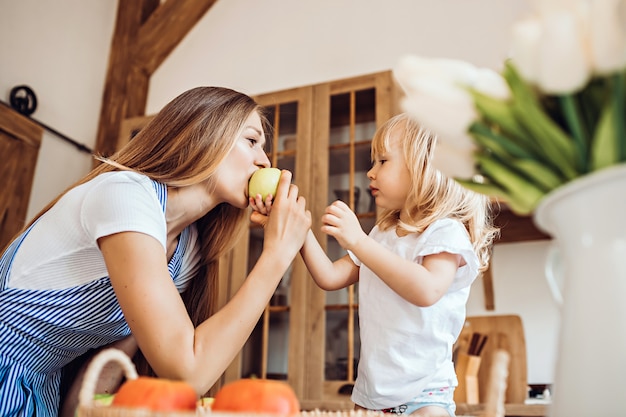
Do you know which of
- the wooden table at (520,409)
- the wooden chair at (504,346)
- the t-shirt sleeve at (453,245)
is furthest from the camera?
the wooden chair at (504,346)

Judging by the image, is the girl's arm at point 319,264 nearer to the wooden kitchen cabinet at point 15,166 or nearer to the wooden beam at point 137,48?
the wooden kitchen cabinet at point 15,166

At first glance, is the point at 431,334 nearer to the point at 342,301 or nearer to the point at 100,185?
the point at 100,185

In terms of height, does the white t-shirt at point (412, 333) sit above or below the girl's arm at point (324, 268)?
below

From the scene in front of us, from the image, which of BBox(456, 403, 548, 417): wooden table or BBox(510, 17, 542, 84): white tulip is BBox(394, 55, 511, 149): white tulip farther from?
BBox(456, 403, 548, 417): wooden table

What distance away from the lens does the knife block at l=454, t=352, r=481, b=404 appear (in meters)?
2.35

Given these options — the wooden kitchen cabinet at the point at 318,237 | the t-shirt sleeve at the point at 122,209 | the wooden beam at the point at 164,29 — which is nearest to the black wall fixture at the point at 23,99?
the wooden beam at the point at 164,29

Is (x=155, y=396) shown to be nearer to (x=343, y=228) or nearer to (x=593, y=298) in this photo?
(x=593, y=298)

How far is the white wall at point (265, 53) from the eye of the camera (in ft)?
8.88

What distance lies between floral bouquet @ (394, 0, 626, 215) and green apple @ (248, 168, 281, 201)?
0.75m

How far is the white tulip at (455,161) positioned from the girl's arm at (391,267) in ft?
1.67

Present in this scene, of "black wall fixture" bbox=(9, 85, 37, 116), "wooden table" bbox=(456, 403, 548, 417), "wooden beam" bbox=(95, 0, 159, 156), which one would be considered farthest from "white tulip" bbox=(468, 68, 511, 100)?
"wooden beam" bbox=(95, 0, 159, 156)

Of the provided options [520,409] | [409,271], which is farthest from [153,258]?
[520,409]

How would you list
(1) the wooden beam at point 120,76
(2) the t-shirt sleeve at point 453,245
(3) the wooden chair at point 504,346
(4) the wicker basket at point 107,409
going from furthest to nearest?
1. (1) the wooden beam at point 120,76
2. (3) the wooden chair at point 504,346
3. (2) the t-shirt sleeve at point 453,245
4. (4) the wicker basket at point 107,409

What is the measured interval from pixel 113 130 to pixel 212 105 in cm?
245
